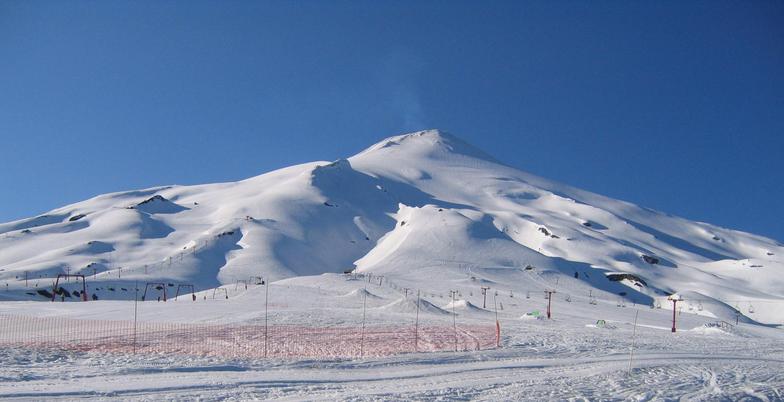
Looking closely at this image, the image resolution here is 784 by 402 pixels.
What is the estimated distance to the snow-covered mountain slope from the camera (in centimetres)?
10350

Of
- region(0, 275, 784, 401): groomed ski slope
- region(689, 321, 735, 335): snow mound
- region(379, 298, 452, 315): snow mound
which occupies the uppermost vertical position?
region(0, 275, 784, 401): groomed ski slope

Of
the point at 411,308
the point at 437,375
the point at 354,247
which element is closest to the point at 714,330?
the point at 411,308

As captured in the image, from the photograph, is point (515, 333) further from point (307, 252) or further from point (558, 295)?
point (307, 252)

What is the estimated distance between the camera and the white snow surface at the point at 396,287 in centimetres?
1773

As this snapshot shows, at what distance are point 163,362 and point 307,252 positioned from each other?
4467 inches

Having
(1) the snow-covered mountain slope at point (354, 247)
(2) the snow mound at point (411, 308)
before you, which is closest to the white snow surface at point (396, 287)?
(2) the snow mound at point (411, 308)

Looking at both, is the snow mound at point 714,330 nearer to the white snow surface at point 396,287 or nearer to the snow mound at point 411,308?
the white snow surface at point 396,287

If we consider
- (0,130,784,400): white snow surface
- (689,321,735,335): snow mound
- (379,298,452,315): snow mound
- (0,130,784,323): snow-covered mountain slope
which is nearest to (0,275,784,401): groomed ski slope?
(0,130,784,400): white snow surface

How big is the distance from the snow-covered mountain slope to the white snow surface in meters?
0.62

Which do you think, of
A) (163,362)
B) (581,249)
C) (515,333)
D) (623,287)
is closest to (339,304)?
(515,333)

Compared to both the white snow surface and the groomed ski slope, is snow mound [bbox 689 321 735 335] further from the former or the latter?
the groomed ski slope

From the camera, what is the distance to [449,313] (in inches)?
1871

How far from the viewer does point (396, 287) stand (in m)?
79.2

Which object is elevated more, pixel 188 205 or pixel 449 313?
pixel 188 205
